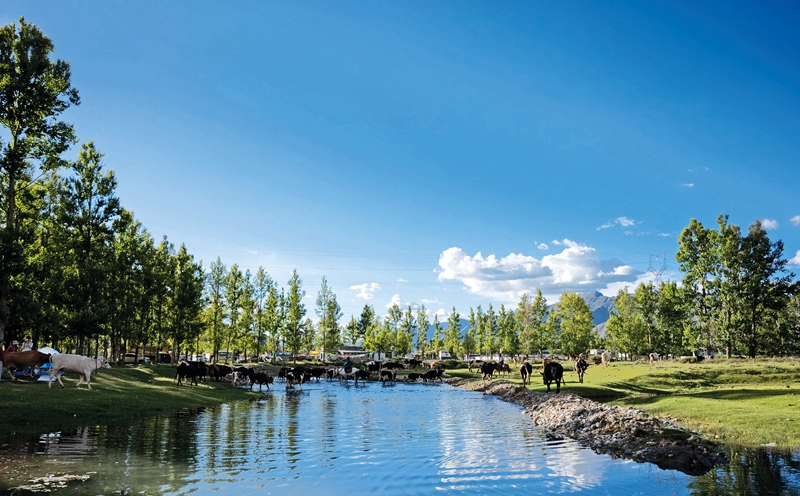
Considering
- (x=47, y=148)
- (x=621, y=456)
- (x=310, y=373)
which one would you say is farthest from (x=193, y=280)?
(x=621, y=456)

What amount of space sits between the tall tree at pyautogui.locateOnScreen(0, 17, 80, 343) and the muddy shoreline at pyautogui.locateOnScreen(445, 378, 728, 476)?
2924 centimetres

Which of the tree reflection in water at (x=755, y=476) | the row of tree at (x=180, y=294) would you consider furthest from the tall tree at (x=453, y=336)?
the tree reflection in water at (x=755, y=476)

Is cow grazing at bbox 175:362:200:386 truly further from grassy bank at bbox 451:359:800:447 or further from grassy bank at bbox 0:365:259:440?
grassy bank at bbox 451:359:800:447

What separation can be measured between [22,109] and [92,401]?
1763 cm

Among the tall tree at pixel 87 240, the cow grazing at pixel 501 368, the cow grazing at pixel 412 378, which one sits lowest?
the cow grazing at pixel 412 378

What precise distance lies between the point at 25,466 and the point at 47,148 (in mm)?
24025

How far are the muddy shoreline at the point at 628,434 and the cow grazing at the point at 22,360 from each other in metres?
26.7

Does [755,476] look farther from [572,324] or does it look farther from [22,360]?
[572,324]

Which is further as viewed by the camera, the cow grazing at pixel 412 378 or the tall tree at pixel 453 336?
the tall tree at pixel 453 336

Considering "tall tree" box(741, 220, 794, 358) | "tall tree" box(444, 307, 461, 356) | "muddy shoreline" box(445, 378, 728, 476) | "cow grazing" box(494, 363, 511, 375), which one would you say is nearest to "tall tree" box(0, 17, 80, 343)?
"muddy shoreline" box(445, 378, 728, 476)

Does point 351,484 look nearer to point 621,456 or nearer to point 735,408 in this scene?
point 621,456

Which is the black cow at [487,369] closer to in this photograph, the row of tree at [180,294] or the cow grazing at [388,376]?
the cow grazing at [388,376]

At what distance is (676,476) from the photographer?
12945 mm

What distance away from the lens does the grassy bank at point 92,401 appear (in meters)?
17.2
